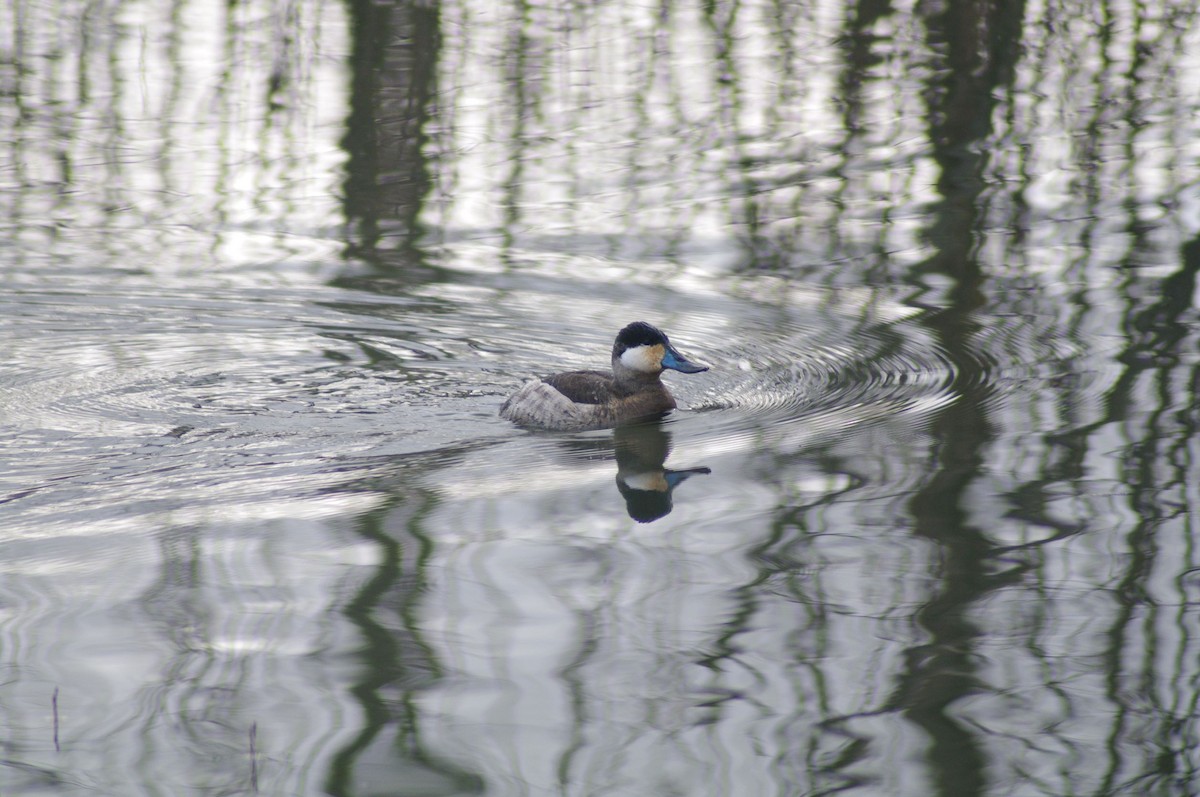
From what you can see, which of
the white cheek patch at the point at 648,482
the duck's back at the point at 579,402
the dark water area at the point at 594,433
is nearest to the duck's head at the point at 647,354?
the duck's back at the point at 579,402

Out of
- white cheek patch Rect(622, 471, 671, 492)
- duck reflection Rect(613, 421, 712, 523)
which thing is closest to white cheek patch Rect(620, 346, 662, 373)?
duck reflection Rect(613, 421, 712, 523)

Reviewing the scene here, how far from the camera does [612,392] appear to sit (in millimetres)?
9031

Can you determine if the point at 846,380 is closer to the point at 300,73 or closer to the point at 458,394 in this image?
the point at 458,394

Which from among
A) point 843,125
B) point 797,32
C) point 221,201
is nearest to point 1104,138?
point 843,125

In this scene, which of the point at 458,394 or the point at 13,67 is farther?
the point at 13,67

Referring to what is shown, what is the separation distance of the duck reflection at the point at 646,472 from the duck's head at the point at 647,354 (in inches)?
13.8

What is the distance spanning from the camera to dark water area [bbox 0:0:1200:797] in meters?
5.12

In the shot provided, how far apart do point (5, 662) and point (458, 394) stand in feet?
13.6

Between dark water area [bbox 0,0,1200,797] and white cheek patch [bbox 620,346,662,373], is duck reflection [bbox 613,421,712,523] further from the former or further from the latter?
white cheek patch [bbox 620,346,662,373]

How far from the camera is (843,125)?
16.3m

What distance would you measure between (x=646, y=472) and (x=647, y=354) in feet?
4.20

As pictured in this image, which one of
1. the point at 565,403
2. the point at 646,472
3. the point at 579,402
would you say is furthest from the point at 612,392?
the point at 646,472

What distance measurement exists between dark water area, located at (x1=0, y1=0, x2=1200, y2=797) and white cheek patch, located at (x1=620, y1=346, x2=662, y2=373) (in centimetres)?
37

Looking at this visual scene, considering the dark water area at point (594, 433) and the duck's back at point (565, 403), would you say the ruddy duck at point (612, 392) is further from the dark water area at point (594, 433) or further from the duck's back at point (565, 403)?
the dark water area at point (594, 433)
